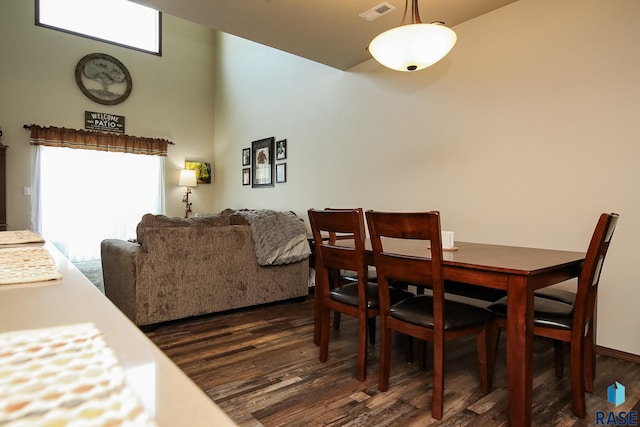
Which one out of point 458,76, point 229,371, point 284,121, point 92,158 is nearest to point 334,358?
point 229,371

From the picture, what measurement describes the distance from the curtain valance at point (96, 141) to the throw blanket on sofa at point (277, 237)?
3.73 metres

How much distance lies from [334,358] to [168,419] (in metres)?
2.07

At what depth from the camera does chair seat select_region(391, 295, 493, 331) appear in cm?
167

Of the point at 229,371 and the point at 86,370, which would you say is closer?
the point at 86,370

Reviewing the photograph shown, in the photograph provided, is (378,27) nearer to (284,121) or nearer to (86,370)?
(284,121)

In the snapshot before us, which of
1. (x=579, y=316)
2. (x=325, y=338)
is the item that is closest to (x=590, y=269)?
(x=579, y=316)

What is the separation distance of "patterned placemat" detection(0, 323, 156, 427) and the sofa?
93.7 inches

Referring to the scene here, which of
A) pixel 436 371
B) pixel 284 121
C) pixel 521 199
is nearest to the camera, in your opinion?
pixel 436 371

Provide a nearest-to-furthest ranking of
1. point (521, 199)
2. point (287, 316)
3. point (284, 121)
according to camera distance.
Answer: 1. point (521, 199)
2. point (287, 316)
3. point (284, 121)

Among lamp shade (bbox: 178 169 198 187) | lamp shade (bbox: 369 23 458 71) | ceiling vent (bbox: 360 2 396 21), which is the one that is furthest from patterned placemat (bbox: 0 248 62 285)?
lamp shade (bbox: 178 169 198 187)

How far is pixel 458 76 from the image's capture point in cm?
314

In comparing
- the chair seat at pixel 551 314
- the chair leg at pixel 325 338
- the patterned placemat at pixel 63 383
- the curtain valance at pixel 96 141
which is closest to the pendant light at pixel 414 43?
the chair seat at pixel 551 314

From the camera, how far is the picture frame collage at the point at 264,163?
5.24 metres

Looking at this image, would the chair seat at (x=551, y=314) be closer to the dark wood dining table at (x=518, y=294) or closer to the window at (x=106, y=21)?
the dark wood dining table at (x=518, y=294)
